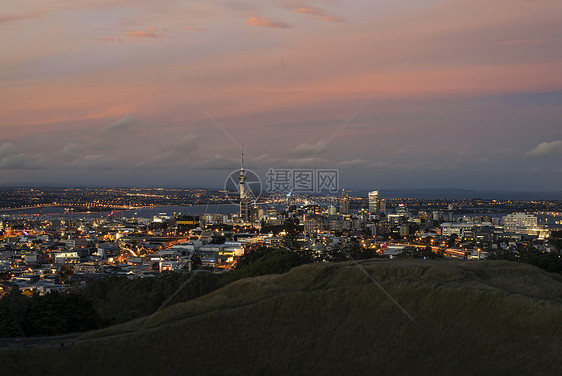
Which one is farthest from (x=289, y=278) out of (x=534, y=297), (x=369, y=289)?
(x=534, y=297)

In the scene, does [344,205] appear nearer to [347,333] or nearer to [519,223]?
[519,223]

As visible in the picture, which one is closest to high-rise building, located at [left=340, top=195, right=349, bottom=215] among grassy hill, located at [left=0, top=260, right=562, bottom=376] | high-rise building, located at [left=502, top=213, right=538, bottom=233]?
high-rise building, located at [left=502, top=213, right=538, bottom=233]

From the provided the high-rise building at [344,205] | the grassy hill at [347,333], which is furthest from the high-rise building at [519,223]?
the grassy hill at [347,333]

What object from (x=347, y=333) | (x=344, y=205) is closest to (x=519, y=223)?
(x=344, y=205)

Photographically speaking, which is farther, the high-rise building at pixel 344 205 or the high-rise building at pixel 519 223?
the high-rise building at pixel 344 205

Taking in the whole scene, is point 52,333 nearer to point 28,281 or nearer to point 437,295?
point 437,295

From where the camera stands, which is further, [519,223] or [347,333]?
[519,223]

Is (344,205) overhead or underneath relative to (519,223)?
overhead

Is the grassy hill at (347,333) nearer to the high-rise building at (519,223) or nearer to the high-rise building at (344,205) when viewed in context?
the high-rise building at (519,223)
